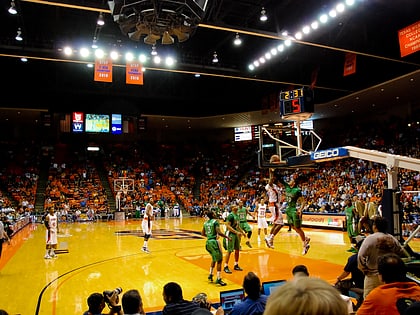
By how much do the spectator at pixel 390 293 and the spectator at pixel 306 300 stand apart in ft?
6.45

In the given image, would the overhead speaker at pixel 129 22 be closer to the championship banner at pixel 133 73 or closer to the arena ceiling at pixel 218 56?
the arena ceiling at pixel 218 56

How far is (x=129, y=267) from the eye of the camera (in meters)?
10.8

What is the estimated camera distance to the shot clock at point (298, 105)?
8.21m

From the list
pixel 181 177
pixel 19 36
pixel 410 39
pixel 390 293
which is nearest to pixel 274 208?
pixel 390 293

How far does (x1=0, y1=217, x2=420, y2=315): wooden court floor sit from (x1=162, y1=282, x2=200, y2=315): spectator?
3.11 meters

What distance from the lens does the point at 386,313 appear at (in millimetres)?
2787

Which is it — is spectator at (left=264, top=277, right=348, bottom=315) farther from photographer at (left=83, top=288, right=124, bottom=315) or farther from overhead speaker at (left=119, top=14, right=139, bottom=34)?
overhead speaker at (left=119, top=14, right=139, bottom=34)

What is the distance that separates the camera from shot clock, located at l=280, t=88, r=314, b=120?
8.21 meters

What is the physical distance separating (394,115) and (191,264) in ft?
76.1

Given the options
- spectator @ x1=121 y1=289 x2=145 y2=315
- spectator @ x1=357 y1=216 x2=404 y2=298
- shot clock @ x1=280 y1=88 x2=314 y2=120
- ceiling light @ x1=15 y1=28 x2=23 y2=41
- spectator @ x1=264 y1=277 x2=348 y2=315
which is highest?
ceiling light @ x1=15 y1=28 x2=23 y2=41

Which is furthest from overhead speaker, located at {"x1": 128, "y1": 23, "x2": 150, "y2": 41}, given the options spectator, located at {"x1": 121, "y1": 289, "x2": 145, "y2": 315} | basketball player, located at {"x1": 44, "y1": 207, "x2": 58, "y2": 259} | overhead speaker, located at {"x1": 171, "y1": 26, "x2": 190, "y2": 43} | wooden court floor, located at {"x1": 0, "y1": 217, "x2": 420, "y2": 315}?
spectator, located at {"x1": 121, "y1": 289, "x2": 145, "y2": 315}

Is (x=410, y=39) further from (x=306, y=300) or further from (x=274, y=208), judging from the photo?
(x=306, y=300)

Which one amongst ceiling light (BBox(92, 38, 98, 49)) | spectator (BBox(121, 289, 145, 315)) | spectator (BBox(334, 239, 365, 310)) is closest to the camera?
spectator (BBox(121, 289, 145, 315))

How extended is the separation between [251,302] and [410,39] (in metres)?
13.2
